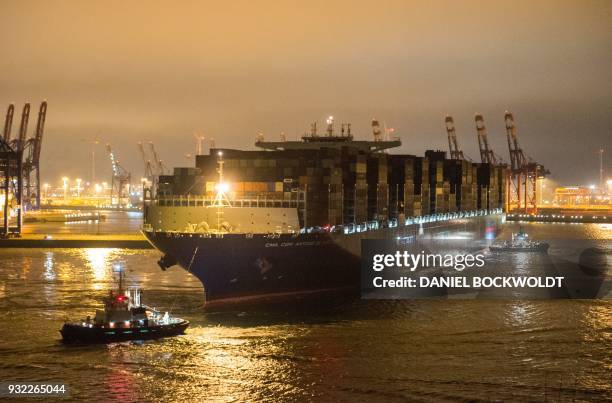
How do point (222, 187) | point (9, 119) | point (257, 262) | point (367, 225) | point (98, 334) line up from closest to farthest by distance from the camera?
point (98, 334) → point (257, 262) → point (222, 187) → point (367, 225) → point (9, 119)

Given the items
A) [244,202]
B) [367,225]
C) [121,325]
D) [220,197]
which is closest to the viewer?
[121,325]

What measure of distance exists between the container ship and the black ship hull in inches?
1.8

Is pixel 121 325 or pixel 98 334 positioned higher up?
pixel 121 325

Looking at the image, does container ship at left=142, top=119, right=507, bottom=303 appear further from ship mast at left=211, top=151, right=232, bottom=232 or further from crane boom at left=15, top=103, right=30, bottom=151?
crane boom at left=15, top=103, right=30, bottom=151

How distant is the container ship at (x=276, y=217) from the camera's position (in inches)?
1451

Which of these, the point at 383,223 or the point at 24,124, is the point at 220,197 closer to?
the point at 383,223

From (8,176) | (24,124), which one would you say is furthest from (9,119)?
(8,176)

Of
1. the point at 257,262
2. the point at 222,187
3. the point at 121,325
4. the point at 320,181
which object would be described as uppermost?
the point at 320,181

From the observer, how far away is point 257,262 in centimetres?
3731

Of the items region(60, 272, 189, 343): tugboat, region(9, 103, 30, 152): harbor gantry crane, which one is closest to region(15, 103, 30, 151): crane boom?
region(9, 103, 30, 152): harbor gantry crane

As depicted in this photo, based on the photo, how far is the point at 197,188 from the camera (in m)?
44.1

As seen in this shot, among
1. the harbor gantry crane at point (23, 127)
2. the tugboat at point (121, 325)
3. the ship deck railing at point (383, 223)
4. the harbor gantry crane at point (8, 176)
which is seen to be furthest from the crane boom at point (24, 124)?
the tugboat at point (121, 325)

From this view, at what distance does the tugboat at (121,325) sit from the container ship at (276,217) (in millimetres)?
6003

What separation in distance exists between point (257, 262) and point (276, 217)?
12.7ft
